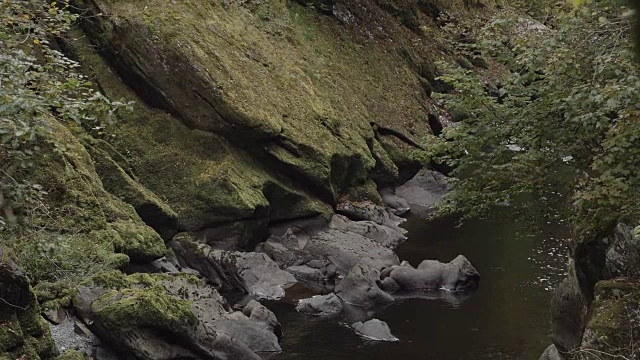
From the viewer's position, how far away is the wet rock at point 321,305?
18.7 metres

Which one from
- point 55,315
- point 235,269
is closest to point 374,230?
point 235,269

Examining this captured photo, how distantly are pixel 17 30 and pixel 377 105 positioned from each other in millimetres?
24851

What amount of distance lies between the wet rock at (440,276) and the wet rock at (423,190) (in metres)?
8.44

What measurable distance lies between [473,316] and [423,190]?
517 inches

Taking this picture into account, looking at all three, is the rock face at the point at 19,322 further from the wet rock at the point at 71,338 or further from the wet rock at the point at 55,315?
the wet rock at the point at 55,315

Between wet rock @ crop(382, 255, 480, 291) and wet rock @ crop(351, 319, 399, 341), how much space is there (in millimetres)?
3482

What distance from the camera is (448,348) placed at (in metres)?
16.2

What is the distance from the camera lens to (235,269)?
20906 mm

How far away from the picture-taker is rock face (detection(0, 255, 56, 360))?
38.3 ft

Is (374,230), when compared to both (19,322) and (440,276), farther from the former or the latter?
(19,322)

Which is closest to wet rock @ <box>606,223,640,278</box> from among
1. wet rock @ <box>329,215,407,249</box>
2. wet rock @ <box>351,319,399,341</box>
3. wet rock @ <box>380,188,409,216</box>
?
wet rock @ <box>351,319,399,341</box>

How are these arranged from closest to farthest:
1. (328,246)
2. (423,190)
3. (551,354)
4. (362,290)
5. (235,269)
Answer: (551,354)
(362,290)
(235,269)
(328,246)
(423,190)

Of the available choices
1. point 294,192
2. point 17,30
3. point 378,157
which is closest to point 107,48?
point 294,192

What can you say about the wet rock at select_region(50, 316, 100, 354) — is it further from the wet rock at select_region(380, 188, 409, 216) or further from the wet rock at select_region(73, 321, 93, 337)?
the wet rock at select_region(380, 188, 409, 216)
